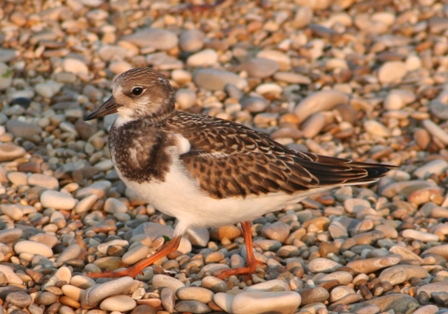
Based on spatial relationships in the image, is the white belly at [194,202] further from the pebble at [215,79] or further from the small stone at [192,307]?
the pebble at [215,79]

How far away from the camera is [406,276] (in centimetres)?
535

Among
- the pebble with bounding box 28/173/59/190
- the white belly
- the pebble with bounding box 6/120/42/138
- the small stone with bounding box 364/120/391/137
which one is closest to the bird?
the white belly

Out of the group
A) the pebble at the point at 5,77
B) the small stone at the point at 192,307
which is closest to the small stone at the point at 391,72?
the pebble at the point at 5,77

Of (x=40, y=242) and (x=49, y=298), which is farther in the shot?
(x=40, y=242)

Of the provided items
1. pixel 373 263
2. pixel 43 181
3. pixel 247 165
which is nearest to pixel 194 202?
pixel 247 165

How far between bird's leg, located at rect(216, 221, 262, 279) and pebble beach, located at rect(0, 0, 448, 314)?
0.07 meters

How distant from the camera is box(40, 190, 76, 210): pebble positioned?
625 centimetres

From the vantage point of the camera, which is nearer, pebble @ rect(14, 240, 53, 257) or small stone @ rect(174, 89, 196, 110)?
pebble @ rect(14, 240, 53, 257)

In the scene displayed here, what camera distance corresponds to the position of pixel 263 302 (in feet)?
15.7

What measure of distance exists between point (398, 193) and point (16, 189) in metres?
3.73

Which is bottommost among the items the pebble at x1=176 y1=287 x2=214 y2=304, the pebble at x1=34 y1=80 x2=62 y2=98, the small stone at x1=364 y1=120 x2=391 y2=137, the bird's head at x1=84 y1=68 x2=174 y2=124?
the small stone at x1=364 y1=120 x2=391 y2=137

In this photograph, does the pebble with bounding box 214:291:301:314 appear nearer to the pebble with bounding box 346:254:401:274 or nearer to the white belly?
the white belly

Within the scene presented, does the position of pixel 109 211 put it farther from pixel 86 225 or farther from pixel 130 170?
pixel 130 170

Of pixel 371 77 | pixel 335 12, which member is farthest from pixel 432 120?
pixel 335 12
